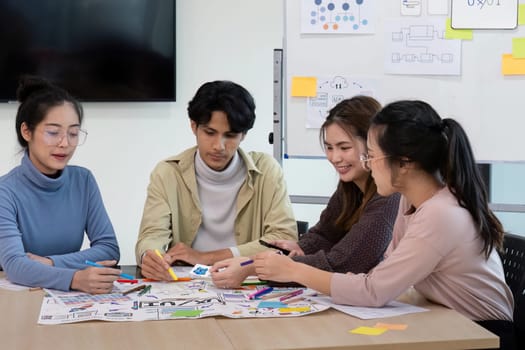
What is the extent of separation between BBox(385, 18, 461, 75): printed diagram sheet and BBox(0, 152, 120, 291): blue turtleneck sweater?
1607mm

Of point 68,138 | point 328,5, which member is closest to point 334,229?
point 68,138

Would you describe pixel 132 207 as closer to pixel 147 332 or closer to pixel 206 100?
pixel 206 100

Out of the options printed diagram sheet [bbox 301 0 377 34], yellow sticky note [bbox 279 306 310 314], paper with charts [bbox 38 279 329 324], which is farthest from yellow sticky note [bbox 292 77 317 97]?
yellow sticky note [bbox 279 306 310 314]

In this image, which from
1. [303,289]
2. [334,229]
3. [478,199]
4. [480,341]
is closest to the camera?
[480,341]

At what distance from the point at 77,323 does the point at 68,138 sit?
33.6 inches

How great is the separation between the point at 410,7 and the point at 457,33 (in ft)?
0.81

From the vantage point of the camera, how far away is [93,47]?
4.38 meters

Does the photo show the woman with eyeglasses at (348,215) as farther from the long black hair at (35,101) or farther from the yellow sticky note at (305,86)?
the yellow sticky note at (305,86)

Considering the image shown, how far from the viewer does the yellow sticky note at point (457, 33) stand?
3486 mm

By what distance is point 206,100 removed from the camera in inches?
106

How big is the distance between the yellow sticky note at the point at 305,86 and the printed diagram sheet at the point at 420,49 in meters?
0.35

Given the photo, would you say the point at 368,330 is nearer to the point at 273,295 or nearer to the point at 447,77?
the point at 273,295

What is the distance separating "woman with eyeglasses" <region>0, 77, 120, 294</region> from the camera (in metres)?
2.35

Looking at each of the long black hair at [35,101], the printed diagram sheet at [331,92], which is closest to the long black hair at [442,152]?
the long black hair at [35,101]
